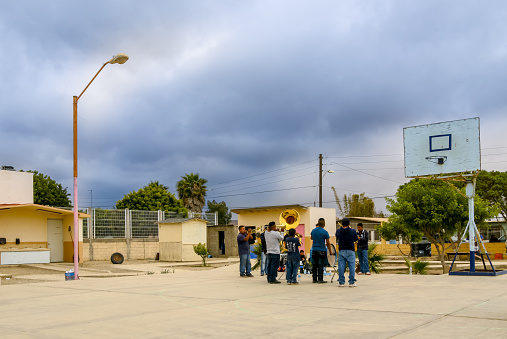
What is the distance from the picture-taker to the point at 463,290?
39.8 ft

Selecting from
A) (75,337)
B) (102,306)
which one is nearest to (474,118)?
(102,306)

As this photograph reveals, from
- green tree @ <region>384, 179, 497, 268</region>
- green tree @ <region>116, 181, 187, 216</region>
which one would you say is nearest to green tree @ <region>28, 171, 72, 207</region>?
green tree @ <region>116, 181, 187, 216</region>

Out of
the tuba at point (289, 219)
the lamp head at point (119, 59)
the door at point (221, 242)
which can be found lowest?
the door at point (221, 242)

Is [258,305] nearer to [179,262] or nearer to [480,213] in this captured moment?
[480,213]

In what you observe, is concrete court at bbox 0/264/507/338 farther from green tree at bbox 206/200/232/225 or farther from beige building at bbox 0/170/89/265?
green tree at bbox 206/200/232/225

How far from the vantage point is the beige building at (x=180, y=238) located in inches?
1280

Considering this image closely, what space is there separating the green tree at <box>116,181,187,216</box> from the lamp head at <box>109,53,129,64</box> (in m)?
43.5

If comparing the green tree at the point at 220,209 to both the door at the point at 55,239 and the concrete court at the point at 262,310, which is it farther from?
the concrete court at the point at 262,310

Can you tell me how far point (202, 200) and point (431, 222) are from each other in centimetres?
4839

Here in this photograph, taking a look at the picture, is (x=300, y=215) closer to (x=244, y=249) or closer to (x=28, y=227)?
(x=28, y=227)

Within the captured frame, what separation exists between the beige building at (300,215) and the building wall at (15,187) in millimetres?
15589

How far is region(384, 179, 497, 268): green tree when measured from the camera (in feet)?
→ 81.5

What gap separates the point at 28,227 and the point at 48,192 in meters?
35.4

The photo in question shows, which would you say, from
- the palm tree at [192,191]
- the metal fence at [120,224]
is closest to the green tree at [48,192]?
the palm tree at [192,191]
